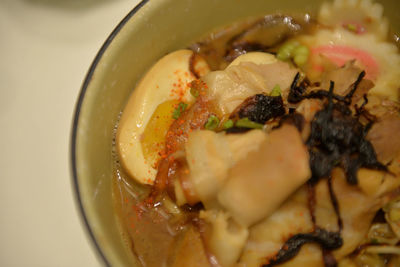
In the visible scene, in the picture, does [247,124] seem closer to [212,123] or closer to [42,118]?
[212,123]

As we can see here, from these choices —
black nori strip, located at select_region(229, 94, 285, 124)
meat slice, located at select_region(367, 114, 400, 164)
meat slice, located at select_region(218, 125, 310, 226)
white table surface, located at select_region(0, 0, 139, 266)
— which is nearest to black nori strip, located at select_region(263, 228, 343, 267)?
meat slice, located at select_region(218, 125, 310, 226)

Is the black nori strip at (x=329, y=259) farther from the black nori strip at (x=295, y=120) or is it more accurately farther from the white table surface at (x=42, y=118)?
the white table surface at (x=42, y=118)

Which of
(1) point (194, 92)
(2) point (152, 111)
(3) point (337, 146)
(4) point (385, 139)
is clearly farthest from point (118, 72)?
(4) point (385, 139)

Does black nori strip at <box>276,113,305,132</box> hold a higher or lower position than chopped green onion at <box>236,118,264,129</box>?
lower

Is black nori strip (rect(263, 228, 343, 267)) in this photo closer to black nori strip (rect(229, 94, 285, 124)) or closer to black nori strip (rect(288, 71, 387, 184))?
black nori strip (rect(288, 71, 387, 184))

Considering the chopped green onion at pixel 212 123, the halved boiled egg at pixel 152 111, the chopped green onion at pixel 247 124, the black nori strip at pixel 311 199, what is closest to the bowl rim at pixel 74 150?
the halved boiled egg at pixel 152 111

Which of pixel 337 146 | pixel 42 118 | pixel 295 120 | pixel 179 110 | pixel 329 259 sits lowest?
pixel 329 259

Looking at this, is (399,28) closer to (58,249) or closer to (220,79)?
(220,79)

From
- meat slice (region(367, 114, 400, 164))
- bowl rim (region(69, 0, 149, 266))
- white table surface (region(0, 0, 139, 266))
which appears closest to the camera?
bowl rim (region(69, 0, 149, 266))
